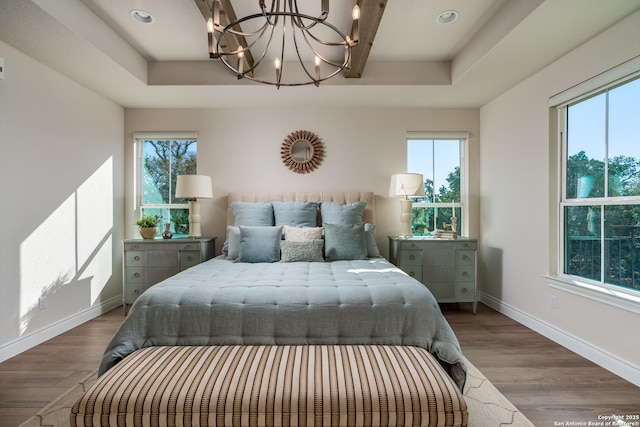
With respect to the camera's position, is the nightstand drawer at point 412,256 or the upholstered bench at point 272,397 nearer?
the upholstered bench at point 272,397

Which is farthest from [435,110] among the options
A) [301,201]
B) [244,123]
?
[244,123]

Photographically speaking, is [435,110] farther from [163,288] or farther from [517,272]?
[163,288]

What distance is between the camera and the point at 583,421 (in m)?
1.79

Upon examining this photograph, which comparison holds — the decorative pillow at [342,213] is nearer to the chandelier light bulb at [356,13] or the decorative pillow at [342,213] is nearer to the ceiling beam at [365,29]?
the ceiling beam at [365,29]

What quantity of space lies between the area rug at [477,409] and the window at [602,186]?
4.25 ft

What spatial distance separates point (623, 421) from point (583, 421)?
214mm

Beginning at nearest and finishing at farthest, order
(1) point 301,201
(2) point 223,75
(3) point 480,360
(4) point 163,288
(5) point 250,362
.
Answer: (5) point 250,362, (4) point 163,288, (3) point 480,360, (2) point 223,75, (1) point 301,201

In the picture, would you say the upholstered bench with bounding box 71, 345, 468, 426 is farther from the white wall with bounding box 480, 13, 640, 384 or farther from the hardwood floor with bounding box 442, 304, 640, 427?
the white wall with bounding box 480, 13, 640, 384

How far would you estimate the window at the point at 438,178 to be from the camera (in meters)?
4.29

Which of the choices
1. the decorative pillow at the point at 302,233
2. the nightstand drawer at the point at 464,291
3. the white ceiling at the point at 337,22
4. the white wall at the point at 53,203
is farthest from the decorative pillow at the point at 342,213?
the white wall at the point at 53,203

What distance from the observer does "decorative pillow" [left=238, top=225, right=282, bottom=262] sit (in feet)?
10.3

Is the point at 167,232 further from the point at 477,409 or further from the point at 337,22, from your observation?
the point at 477,409

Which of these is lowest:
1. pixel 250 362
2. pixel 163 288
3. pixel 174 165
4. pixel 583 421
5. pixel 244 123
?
pixel 583 421

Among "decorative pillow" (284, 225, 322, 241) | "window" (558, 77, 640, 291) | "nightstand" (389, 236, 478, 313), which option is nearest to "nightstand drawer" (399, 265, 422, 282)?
"nightstand" (389, 236, 478, 313)
